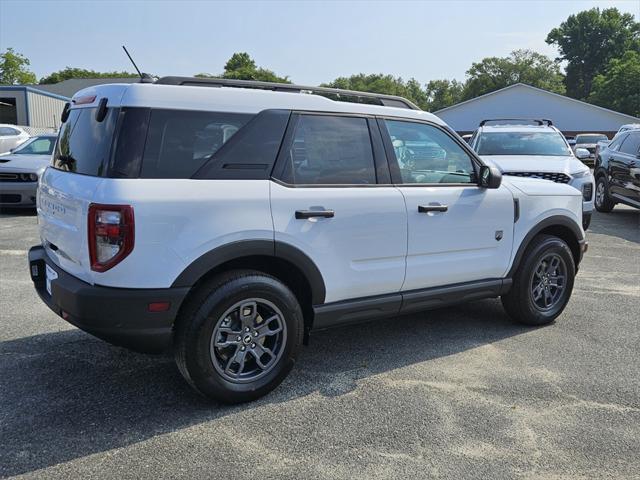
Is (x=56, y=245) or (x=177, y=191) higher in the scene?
(x=177, y=191)

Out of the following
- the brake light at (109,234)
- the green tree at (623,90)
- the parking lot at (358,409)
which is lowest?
the parking lot at (358,409)

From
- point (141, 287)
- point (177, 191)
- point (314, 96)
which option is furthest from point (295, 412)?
point (314, 96)

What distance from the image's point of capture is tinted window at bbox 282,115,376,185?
365cm

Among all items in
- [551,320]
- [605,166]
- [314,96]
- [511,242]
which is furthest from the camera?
[605,166]

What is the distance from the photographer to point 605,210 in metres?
12.6

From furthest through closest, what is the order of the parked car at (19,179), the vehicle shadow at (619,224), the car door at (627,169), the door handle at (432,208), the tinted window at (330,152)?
Answer: the parked car at (19,179) → the car door at (627,169) → the vehicle shadow at (619,224) → the door handle at (432,208) → the tinted window at (330,152)

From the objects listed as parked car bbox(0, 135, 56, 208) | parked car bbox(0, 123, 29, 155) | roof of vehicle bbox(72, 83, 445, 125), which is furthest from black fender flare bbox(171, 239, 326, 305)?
parked car bbox(0, 123, 29, 155)

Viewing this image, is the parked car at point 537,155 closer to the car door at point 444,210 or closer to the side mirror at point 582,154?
the side mirror at point 582,154

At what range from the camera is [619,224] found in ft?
36.5

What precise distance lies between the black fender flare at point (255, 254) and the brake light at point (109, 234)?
1.14 ft

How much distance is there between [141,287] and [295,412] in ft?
3.94

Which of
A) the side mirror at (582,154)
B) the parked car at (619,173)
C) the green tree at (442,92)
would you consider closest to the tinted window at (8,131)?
the side mirror at (582,154)

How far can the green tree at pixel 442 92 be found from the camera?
106 metres

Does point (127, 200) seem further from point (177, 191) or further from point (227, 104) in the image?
point (227, 104)
